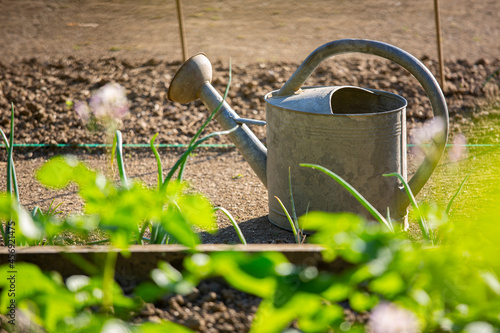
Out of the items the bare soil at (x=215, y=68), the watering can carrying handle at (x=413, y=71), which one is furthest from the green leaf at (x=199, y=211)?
the watering can carrying handle at (x=413, y=71)

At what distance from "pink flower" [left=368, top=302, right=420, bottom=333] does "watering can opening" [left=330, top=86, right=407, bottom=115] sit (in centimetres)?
139

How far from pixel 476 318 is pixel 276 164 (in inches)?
52.4

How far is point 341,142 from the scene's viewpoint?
193 cm

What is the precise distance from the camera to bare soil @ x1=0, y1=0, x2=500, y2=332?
2.74 meters

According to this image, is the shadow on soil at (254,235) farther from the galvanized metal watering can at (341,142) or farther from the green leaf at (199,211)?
the green leaf at (199,211)

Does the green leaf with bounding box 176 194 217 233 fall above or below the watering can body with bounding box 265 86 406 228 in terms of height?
above

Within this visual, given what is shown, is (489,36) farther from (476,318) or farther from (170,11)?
(476,318)

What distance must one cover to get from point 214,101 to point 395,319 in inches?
64.8

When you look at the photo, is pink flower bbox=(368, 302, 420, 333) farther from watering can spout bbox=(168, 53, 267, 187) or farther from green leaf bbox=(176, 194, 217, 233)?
watering can spout bbox=(168, 53, 267, 187)

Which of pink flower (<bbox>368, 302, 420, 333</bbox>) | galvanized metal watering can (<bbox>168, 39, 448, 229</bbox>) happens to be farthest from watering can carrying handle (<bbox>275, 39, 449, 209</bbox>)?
pink flower (<bbox>368, 302, 420, 333</bbox>)

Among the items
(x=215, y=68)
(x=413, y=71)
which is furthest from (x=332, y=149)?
(x=215, y=68)

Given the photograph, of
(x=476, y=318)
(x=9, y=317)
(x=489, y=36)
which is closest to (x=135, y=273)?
(x=9, y=317)

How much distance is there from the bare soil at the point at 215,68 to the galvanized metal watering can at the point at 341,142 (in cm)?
26

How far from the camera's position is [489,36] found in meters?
6.07
